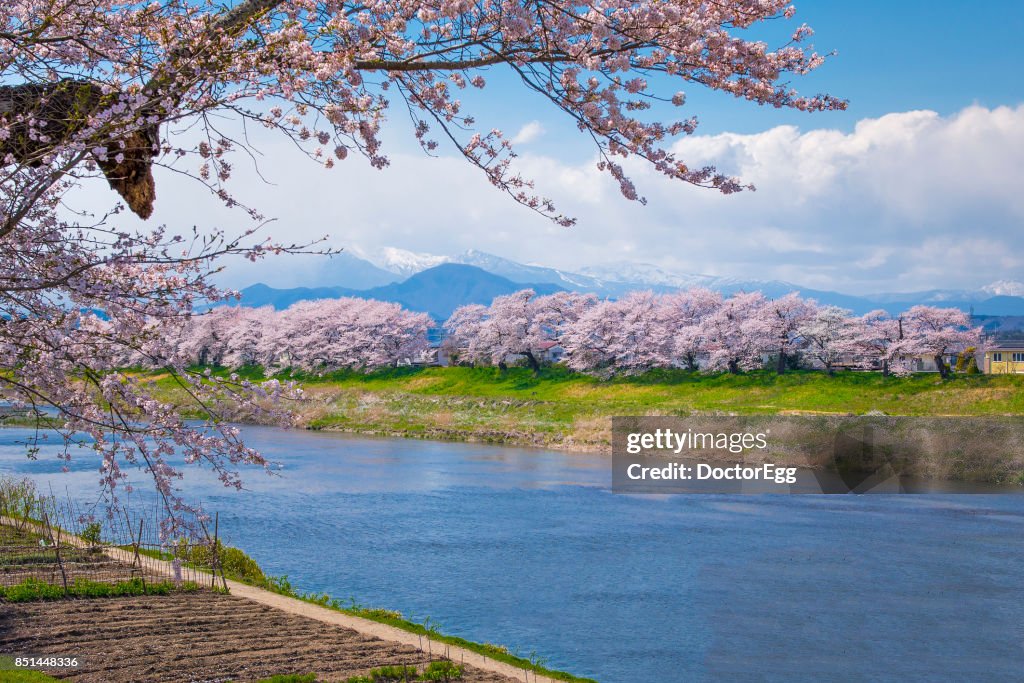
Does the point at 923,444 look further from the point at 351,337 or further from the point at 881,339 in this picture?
the point at 351,337

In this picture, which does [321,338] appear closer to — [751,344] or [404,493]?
[751,344]

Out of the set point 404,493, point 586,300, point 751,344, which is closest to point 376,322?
point 586,300

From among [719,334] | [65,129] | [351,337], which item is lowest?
[65,129]

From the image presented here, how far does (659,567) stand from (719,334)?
3337 centimetres

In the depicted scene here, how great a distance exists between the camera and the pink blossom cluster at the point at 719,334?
148ft

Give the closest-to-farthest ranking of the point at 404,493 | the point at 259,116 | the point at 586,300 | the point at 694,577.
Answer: the point at 259,116 → the point at 694,577 → the point at 404,493 → the point at 586,300

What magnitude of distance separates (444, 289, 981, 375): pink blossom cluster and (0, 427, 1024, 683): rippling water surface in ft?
70.3

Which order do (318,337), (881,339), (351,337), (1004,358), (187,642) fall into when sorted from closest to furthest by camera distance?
(187,642)
(881,339)
(1004,358)
(351,337)
(318,337)

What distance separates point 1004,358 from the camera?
50156 mm

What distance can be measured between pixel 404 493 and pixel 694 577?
10.2 metres

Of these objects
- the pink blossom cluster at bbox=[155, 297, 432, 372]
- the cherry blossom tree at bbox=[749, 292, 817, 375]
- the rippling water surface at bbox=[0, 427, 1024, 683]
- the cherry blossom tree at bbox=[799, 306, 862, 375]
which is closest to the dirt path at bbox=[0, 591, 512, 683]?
the rippling water surface at bbox=[0, 427, 1024, 683]

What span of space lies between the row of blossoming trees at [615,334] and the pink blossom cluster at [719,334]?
Result: 7 centimetres

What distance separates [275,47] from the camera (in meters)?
4.21

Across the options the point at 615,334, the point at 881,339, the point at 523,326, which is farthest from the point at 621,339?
the point at 881,339
